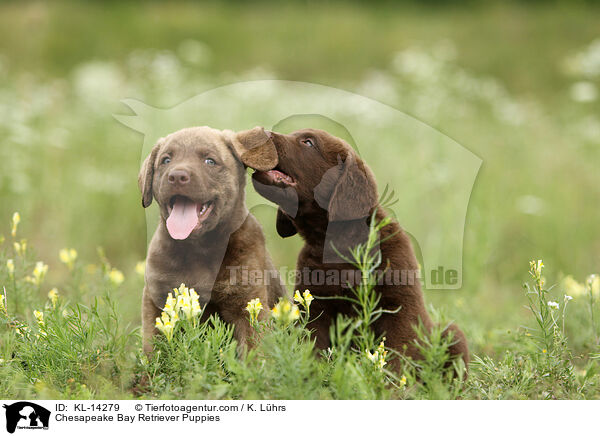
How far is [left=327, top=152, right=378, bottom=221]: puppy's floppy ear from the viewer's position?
3342mm

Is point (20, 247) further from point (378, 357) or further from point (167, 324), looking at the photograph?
point (378, 357)

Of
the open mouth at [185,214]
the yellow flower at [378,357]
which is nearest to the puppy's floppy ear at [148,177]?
the open mouth at [185,214]

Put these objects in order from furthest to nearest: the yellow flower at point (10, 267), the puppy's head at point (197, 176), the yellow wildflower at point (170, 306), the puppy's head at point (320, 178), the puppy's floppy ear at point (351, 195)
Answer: the yellow flower at point (10, 267) → the puppy's floppy ear at point (351, 195) → the puppy's head at point (320, 178) → the puppy's head at point (197, 176) → the yellow wildflower at point (170, 306)

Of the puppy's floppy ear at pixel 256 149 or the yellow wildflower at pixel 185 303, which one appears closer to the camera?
the yellow wildflower at pixel 185 303

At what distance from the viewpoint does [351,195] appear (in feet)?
11.0

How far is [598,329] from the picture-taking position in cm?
405

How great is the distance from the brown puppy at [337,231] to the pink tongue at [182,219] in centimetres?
39

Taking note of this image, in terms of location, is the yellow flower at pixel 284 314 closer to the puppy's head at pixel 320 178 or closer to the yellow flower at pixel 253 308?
the yellow flower at pixel 253 308

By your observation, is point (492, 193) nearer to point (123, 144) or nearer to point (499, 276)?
point (499, 276)

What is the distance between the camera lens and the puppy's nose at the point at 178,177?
9.64 ft

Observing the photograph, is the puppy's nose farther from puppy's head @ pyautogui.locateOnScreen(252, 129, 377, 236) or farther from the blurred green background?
the blurred green background

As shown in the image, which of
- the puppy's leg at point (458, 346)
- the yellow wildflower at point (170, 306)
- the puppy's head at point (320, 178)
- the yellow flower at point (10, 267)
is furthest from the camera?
the yellow flower at point (10, 267)
